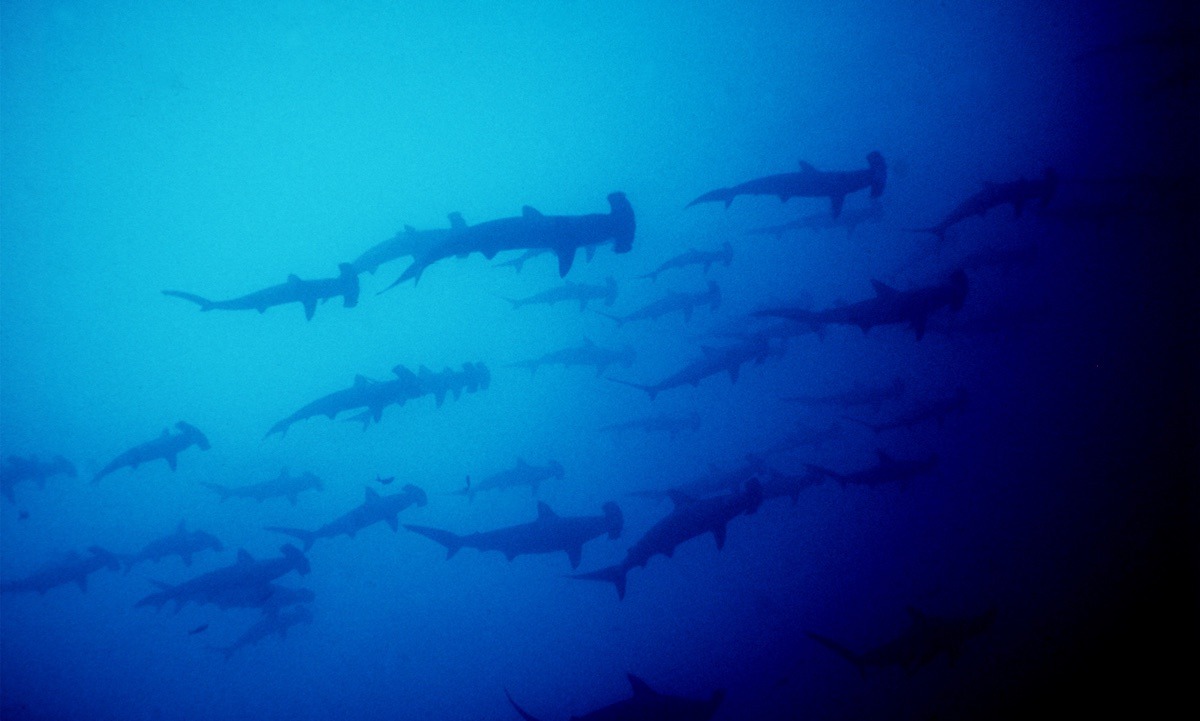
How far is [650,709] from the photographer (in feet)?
16.9

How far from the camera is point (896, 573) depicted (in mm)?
11445

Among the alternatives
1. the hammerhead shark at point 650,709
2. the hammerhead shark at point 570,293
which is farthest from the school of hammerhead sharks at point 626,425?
the hammerhead shark at point 570,293

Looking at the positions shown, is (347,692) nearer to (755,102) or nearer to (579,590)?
(579,590)

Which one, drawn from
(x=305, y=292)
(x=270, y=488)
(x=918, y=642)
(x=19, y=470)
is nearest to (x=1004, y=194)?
(x=918, y=642)

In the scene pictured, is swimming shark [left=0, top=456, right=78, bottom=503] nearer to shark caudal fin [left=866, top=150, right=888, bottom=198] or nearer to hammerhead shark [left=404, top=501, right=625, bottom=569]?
hammerhead shark [left=404, top=501, right=625, bottom=569]

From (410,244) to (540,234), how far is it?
5.53 feet

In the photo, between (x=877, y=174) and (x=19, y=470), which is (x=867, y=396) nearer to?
(x=877, y=174)

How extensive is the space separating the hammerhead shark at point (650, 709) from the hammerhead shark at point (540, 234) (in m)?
4.14

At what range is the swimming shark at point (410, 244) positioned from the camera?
6.09 meters

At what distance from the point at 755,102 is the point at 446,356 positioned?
117 feet

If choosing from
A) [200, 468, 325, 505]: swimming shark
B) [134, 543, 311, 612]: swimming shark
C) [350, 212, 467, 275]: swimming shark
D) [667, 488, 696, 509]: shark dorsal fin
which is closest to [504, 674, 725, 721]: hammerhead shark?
[667, 488, 696, 509]: shark dorsal fin

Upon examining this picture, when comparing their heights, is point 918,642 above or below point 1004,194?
below

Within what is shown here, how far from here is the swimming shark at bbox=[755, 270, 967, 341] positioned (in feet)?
21.9

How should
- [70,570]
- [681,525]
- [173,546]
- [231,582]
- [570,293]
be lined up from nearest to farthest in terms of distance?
[681,525] → [231,582] → [70,570] → [173,546] → [570,293]
